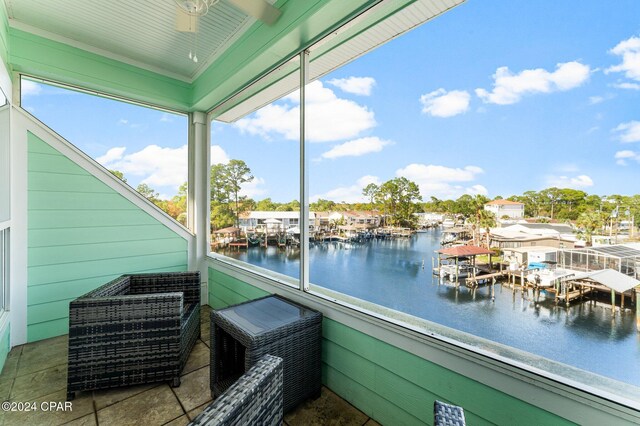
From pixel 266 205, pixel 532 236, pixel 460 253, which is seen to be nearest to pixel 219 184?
pixel 266 205

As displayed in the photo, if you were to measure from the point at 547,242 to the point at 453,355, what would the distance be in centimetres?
71

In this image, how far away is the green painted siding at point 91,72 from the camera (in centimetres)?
250

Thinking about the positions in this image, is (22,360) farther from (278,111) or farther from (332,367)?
(278,111)

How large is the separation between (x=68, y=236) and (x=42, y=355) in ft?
3.69

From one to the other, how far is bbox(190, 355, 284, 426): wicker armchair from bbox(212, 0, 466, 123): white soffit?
2179 millimetres

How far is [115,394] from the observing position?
1897 mm

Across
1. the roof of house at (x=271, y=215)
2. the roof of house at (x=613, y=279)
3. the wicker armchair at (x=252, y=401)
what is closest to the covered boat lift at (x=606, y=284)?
the roof of house at (x=613, y=279)

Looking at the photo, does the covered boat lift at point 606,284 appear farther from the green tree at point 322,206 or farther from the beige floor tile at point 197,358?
the beige floor tile at point 197,358

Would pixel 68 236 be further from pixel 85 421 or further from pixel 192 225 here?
pixel 85 421

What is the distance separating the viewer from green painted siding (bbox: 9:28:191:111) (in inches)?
98.5

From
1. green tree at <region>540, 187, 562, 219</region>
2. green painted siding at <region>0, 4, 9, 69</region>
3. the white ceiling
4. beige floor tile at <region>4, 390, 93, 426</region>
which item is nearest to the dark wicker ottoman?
beige floor tile at <region>4, 390, 93, 426</region>

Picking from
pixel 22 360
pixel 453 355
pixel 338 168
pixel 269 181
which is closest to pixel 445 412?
pixel 453 355

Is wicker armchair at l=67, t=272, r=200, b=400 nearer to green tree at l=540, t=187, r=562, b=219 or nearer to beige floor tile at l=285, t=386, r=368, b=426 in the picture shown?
beige floor tile at l=285, t=386, r=368, b=426

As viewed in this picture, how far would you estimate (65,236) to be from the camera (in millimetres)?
2758
